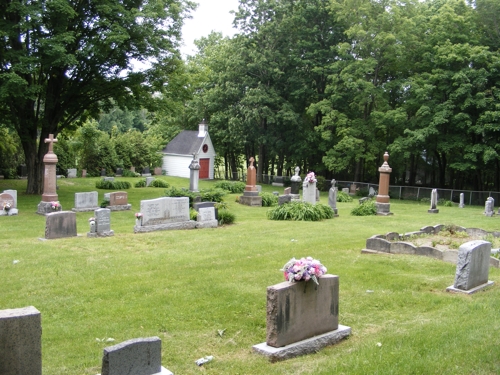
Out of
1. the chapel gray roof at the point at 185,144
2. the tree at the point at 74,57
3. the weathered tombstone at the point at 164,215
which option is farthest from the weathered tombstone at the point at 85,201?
the chapel gray roof at the point at 185,144

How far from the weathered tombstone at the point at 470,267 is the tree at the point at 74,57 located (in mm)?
19711

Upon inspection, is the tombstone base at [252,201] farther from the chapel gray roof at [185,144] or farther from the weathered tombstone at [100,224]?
the chapel gray roof at [185,144]

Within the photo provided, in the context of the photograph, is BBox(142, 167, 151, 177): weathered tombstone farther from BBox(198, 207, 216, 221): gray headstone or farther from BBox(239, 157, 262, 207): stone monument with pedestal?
BBox(198, 207, 216, 221): gray headstone

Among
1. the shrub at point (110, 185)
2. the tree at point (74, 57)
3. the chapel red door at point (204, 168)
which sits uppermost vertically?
the tree at point (74, 57)

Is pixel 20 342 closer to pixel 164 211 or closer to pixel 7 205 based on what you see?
pixel 164 211

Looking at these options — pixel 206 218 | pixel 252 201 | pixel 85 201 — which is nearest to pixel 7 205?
pixel 85 201

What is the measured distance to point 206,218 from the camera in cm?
1845

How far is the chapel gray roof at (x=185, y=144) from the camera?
166 feet

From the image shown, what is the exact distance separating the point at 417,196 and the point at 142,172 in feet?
85.9

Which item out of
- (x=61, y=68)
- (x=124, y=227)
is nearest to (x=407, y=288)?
(x=124, y=227)

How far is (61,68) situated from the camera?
87.6 feet

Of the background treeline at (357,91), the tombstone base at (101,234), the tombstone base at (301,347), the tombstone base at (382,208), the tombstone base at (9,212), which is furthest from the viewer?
the background treeline at (357,91)

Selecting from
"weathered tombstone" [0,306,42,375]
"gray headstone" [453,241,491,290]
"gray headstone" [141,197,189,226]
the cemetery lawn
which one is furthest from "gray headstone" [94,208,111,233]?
"weathered tombstone" [0,306,42,375]

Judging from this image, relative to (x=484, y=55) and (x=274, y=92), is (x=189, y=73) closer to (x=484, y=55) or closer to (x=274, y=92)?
(x=274, y=92)
